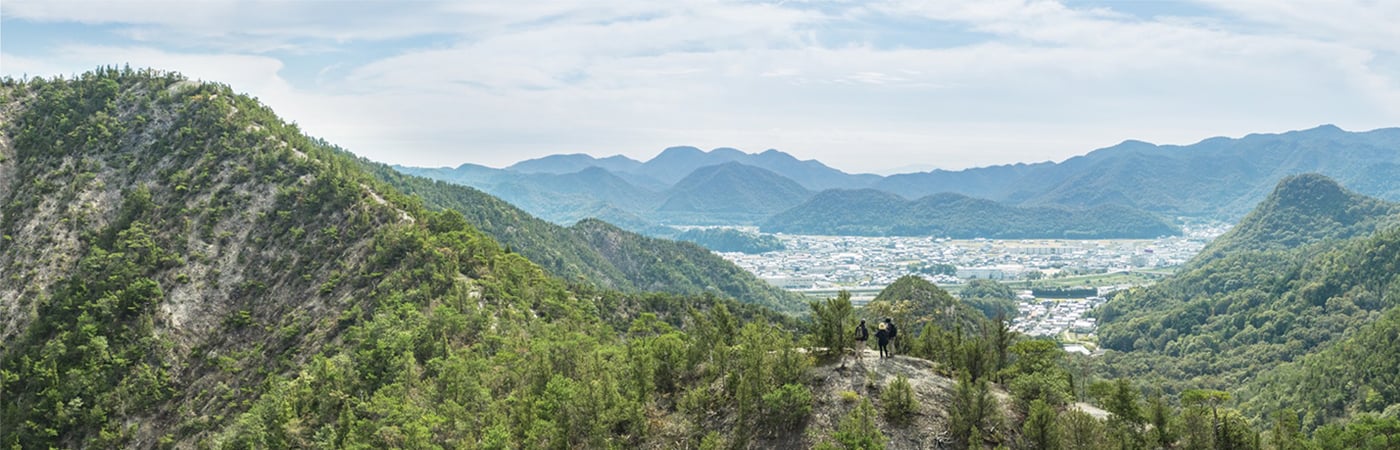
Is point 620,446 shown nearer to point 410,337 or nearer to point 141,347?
point 410,337

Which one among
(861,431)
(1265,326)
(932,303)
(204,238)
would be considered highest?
(204,238)

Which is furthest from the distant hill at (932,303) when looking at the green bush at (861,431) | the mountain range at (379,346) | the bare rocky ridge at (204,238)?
the green bush at (861,431)

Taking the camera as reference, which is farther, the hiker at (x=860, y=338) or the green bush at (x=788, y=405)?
the hiker at (x=860, y=338)

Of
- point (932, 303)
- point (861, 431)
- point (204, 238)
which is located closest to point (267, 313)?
point (204, 238)

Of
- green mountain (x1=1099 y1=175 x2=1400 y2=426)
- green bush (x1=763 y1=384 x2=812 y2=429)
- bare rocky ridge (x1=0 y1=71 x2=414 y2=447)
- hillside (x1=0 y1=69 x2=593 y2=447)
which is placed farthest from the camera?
green mountain (x1=1099 y1=175 x2=1400 y2=426)

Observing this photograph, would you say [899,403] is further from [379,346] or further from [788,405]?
[379,346]

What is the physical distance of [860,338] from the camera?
35.8 meters

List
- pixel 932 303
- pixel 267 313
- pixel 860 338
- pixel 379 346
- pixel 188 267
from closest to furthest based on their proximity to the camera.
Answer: pixel 860 338 → pixel 379 346 → pixel 267 313 → pixel 188 267 → pixel 932 303

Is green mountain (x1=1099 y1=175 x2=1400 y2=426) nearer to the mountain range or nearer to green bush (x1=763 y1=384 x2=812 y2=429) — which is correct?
the mountain range

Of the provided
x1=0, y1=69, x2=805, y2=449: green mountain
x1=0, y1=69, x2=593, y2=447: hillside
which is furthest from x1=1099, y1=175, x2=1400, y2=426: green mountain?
x1=0, y1=69, x2=593, y2=447: hillside

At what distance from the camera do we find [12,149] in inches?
3878

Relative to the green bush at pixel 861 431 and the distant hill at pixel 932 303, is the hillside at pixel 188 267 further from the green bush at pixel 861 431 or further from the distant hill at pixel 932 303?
the distant hill at pixel 932 303

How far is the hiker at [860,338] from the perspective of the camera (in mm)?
35562

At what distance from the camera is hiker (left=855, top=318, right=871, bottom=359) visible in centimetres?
3556
